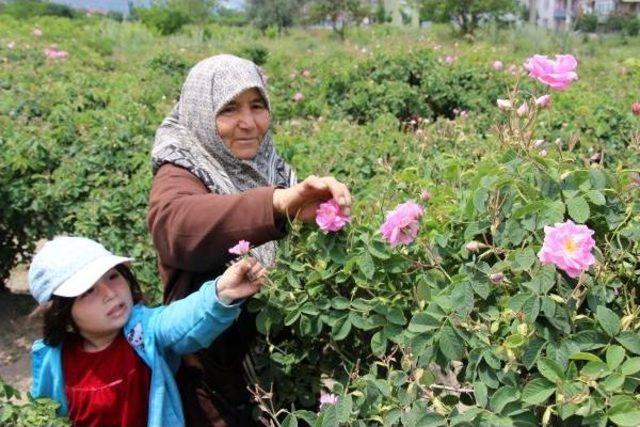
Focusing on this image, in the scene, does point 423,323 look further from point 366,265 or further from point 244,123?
point 244,123

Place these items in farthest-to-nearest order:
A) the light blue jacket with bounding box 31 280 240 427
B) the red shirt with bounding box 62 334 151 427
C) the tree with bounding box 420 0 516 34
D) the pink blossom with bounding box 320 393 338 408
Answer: the tree with bounding box 420 0 516 34 < the red shirt with bounding box 62 334 151 427 < the light blue jacket with bounding box 31 280 240 427 < the pink blossom with bounding box 320 393 338 408

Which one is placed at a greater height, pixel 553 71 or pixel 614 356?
pixel 553 71

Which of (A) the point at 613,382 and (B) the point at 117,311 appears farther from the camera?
(B) the point at 117,311

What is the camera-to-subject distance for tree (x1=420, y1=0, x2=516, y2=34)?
20.9 m

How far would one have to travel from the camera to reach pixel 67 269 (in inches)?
70.9

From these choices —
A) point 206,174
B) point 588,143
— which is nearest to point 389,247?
point 206,174

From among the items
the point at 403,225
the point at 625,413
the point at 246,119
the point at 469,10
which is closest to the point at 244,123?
the point at 246,119

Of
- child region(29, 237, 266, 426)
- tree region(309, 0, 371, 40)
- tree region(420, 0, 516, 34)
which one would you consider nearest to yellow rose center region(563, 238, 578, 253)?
child region(29, 237, 266, 426)

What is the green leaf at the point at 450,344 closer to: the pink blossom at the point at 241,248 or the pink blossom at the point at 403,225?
the pink blossom at the point at 403,225

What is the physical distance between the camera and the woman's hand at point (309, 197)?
146 cm

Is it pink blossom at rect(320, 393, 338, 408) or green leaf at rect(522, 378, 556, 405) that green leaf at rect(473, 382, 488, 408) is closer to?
green leaf at rect(522, 378, 556, 405)

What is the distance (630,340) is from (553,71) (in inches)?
21.6

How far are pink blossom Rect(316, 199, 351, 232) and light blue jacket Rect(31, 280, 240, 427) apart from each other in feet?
1.34

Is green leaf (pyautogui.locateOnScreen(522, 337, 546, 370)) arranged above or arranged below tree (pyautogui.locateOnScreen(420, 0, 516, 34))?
above
